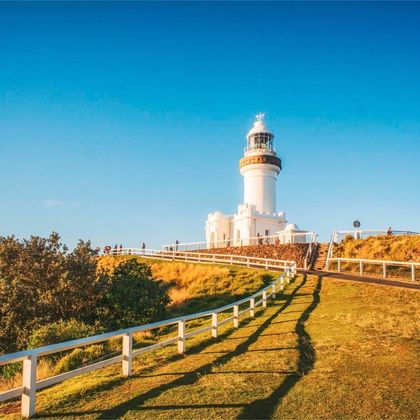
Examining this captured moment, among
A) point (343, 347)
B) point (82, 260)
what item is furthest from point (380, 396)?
point (82, 260)

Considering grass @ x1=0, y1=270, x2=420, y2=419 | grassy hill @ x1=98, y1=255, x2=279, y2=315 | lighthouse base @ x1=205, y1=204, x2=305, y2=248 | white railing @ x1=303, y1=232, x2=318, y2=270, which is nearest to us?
grass @ x1=0, y1=270, x2=420, y2=419

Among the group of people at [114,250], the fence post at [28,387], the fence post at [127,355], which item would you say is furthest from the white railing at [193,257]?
the fence post at [28,387]

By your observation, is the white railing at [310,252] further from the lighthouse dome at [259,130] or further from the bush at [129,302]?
the lighthouse dome at [259,130]

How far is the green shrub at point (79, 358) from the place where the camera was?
33.2 feet

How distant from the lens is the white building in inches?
1731

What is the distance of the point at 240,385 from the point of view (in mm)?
6062

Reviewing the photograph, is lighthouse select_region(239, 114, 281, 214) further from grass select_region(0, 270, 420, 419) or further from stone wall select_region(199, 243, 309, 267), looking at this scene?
grass select_region(0, 270, 420, 419)

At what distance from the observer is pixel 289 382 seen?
6.21m

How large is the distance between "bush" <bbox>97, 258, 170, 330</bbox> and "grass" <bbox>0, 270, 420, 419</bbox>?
25.1ft

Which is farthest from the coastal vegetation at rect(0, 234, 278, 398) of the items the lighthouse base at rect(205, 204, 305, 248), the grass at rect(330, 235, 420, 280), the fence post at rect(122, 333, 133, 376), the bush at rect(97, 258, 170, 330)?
the lighthouse base at rect(205, 204, 305, 248)

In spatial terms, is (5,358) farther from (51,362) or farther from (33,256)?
(33,256)

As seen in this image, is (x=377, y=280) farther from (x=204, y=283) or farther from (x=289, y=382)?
(x=289, y=382)

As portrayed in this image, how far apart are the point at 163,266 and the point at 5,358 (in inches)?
1165

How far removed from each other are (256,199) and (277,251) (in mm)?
14327
